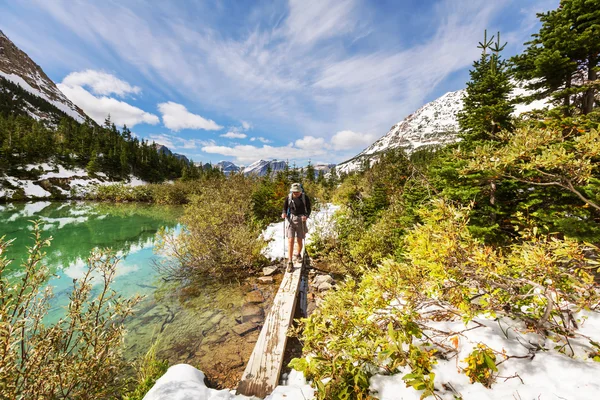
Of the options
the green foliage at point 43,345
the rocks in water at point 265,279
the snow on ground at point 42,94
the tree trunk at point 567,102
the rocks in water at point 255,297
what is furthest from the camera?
the snow on ground at point 42,94

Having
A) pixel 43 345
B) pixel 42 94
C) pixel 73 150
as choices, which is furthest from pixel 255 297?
pixel 42 94

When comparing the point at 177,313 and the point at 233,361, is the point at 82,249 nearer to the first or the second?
the point at 177,313

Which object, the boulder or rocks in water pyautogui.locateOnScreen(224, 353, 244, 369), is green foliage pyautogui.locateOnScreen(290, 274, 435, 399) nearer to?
rocks in water pyautogui.locateOnScreen(224, 353, 244, 369)

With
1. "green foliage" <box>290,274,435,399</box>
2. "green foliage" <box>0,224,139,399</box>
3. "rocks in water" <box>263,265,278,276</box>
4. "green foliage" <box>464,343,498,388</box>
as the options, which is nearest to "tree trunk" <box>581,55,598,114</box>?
"green foliage" <box>464,343,498,388</box>

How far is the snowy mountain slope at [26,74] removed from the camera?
5438 inches

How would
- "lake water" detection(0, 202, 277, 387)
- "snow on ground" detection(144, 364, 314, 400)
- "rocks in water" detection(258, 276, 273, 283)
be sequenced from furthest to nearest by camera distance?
"rocks in water" detection(258, 276, 273, 283) < "lake water" detection(0, 202, 277, 387) < "snow on ground" detection(144, 364, 314, 400)

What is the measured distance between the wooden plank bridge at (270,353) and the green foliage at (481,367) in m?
2.49

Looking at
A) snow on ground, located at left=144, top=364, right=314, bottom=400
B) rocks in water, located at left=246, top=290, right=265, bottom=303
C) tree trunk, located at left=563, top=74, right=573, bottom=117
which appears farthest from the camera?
tree trunk, located at left=563, top=74, right=573, bottom=117

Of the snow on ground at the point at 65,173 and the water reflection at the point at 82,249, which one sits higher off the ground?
the snow on ground at the point at 65,173

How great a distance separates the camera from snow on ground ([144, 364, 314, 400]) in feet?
9.03

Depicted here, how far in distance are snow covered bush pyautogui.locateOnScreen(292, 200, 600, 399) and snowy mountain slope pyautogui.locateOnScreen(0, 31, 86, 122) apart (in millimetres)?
205166

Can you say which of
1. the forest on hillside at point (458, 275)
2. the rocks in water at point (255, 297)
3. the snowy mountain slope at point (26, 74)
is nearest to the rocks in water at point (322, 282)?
the forest on hillside at point (458, 275)

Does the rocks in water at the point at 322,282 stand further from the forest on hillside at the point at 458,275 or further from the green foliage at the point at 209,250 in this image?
the green foliage at the point at 209,250

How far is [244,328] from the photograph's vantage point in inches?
220
